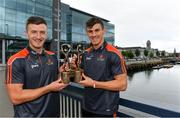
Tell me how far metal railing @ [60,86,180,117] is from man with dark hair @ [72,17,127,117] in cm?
21

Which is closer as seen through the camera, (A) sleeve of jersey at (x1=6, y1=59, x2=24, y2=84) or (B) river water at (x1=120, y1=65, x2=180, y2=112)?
(A) sleeve of jersey at (x1=6, y1=59, x2=24, y2=84)

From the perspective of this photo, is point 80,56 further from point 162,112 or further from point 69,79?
point 162,112

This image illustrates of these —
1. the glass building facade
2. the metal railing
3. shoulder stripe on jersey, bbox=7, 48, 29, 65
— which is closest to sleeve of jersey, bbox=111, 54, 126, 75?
the metal railing

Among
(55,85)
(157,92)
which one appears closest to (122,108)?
(55,85)

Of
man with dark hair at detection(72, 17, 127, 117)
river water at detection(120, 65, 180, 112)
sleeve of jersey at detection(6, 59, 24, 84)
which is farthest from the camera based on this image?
river water at detection(120, 65, 180, 112)

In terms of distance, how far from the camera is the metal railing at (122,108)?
2.65 meters

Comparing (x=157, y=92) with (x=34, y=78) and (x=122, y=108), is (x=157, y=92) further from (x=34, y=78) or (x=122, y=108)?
(x=34, y=78)

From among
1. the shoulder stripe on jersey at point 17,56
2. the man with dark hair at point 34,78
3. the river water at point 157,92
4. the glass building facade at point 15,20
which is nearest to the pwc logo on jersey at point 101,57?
the man with dark hair at point 34,78

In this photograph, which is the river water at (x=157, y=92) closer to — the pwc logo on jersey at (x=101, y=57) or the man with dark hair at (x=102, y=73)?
the man with dark hair at (x=102, y=73)

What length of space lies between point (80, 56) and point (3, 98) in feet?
13.7

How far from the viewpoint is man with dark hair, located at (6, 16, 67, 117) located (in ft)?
8.43

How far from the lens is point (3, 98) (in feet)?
22.0

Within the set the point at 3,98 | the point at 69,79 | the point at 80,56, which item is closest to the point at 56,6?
the point at 3,98

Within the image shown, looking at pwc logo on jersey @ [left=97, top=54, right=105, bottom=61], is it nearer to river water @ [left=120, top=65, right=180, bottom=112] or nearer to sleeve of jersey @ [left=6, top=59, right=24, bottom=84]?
river water @ [left=120, top=65, right=180, bottom=112]
